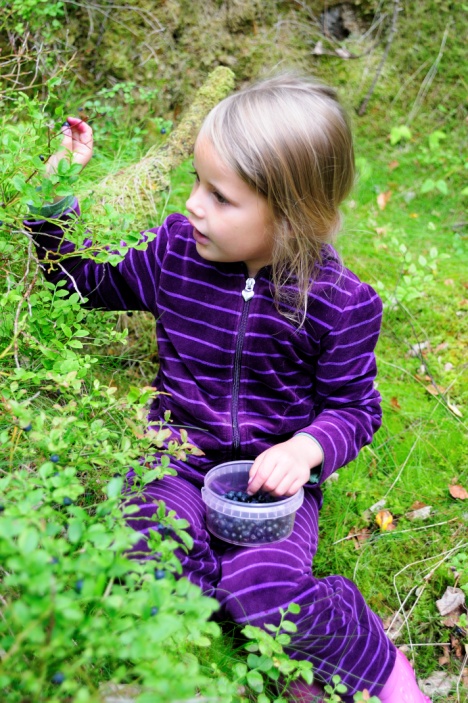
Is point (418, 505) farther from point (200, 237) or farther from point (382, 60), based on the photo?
point (382, 60)

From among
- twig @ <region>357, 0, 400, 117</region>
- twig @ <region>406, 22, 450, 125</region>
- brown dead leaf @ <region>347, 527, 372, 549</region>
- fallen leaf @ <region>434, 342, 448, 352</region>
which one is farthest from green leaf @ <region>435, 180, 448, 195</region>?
brown dead leaf @ <region>347, 527, 372, 549</region>

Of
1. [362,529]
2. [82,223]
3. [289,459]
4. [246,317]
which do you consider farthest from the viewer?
[362,529]

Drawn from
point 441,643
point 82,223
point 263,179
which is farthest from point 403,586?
point 82,223

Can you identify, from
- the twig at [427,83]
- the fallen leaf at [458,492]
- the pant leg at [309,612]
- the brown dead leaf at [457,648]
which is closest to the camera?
the pant leg at [309,612]

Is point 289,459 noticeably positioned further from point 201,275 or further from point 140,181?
point 140,181

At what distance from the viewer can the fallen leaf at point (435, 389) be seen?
3.29 m

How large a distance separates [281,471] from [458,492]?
114 cm

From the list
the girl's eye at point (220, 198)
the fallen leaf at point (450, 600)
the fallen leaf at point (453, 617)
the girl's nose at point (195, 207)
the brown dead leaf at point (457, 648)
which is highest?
the girl's eye at point (220, 198)

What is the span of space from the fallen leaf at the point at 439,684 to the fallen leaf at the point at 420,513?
623 mm

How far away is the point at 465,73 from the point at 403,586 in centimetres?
395

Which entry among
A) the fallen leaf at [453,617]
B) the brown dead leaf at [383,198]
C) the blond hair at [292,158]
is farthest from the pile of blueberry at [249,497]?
the brown dead leaf at [383,198]

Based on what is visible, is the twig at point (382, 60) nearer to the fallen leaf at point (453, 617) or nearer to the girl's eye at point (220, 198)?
the girl's eye at point (220, 198)

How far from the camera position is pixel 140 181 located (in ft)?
10.4

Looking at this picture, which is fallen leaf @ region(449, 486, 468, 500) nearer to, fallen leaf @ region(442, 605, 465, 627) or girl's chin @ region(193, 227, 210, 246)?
fallen leaf @ region(442, 605, 465, 627)
